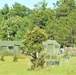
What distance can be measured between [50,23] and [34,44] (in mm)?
58562

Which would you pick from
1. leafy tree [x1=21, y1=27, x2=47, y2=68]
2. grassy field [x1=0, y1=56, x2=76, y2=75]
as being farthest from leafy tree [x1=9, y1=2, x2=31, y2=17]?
leafy tree [x1=21, y1=27, x2=47, y2=68]

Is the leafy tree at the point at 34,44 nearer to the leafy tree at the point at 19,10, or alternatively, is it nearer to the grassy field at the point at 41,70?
the grassy field at the point at 41,70

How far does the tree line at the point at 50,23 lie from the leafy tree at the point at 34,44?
4964 cm

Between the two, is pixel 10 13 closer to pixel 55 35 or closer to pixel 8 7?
pixel 8 7

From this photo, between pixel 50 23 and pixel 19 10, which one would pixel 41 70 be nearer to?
pixel 50 23

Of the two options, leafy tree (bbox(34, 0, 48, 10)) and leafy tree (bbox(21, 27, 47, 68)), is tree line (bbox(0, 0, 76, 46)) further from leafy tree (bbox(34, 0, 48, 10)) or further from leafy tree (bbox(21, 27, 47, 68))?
leafy tree (bbox(21, 27, 47, 68))

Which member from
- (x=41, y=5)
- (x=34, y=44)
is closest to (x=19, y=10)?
(x=41, y=5)

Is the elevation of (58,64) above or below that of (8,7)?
below

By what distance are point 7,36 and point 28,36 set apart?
69.8 m

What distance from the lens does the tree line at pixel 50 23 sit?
274 ft

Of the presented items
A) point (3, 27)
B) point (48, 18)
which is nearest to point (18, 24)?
point (3, 27)

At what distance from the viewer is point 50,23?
295ft

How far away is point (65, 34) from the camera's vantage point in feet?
273

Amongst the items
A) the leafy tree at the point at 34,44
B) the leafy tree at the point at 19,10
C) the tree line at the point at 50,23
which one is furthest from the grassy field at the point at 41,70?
the leafy tree at the point at 19,10
